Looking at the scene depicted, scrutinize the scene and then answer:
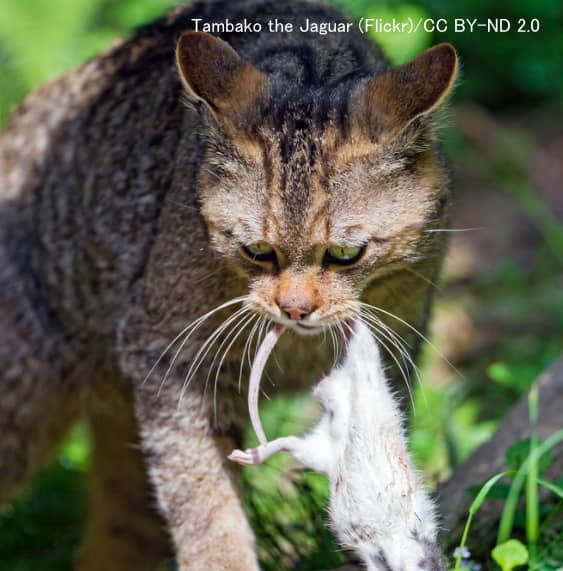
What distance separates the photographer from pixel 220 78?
10.7ft

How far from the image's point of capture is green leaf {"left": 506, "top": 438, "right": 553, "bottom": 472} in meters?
3.41

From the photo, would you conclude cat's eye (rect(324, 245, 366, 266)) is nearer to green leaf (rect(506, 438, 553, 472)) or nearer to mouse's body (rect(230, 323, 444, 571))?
mouse's body (rect(230, 323, 444, 571))

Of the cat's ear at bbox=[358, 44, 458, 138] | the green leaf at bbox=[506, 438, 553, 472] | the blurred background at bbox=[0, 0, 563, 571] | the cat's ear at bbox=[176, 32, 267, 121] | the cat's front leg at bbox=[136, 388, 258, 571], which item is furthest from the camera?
the blurred background at bbox=[0, 0, 563, 571]

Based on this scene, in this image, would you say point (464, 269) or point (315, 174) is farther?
point (464, 269)

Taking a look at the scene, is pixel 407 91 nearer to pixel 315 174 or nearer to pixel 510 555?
pixel 315 174

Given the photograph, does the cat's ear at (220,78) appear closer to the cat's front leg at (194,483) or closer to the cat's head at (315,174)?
the cat's head at (315,174)

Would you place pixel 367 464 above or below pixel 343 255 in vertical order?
below

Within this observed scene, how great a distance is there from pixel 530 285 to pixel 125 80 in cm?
312

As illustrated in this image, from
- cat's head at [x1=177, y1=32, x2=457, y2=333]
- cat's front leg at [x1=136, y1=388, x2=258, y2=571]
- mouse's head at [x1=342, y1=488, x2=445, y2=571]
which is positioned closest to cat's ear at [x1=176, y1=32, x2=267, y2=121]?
cat's head at [x1=177, y1=32, x2=457, y2=333]

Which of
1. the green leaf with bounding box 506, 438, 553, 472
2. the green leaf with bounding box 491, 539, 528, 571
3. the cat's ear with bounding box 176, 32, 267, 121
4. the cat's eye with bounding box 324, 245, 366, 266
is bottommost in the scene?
the green leaf with bounding box 491, 539, 528, 571

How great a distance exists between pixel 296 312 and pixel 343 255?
21 cm

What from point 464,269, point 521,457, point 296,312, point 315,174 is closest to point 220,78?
point 315,174

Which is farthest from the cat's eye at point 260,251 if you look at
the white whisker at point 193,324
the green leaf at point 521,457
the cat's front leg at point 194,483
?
the green leaf at point 521,457

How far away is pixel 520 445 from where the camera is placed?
3.55 metres
